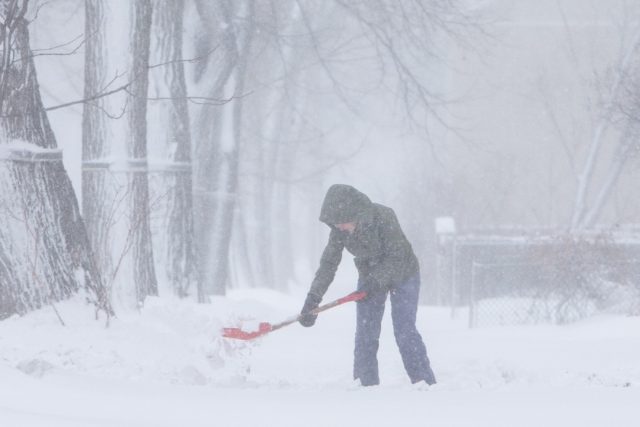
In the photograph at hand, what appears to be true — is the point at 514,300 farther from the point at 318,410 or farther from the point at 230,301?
the point at 318,410

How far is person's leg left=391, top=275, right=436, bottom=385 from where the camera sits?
6422 millimetres

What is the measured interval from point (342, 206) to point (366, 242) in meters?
0.30

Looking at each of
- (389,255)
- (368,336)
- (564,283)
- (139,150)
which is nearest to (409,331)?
(368,336)

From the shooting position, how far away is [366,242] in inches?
250

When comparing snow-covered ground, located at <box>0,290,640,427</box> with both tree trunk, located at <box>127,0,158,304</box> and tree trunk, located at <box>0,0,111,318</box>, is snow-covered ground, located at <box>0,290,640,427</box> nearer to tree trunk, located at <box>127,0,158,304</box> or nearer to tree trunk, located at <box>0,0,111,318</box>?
tree trunk, located at <box>0,0,111,318</box>

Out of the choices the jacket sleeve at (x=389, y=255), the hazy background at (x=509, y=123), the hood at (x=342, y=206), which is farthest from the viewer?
the hazy background at (x=509, y=123)

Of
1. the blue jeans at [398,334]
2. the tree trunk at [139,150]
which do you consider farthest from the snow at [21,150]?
the blue jeans at [398,334]

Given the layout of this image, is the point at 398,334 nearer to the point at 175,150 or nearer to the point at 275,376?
the point at 275,376

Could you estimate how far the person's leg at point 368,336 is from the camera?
21.4ft

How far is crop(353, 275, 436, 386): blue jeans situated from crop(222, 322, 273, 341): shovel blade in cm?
64

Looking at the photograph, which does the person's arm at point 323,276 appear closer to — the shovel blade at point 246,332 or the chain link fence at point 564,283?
the shovel blade at point 246,332

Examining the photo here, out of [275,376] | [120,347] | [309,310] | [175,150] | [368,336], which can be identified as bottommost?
[275,376]

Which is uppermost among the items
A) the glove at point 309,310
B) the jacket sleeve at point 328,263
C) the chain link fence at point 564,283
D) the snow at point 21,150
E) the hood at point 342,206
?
the snow at point 21,150

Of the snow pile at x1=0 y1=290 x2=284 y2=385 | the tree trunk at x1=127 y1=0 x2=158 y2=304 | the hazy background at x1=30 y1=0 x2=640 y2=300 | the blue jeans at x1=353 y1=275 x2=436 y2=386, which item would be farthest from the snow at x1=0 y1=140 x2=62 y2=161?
the hazy background at x1=30 y1=0 x2=640 y2=300
